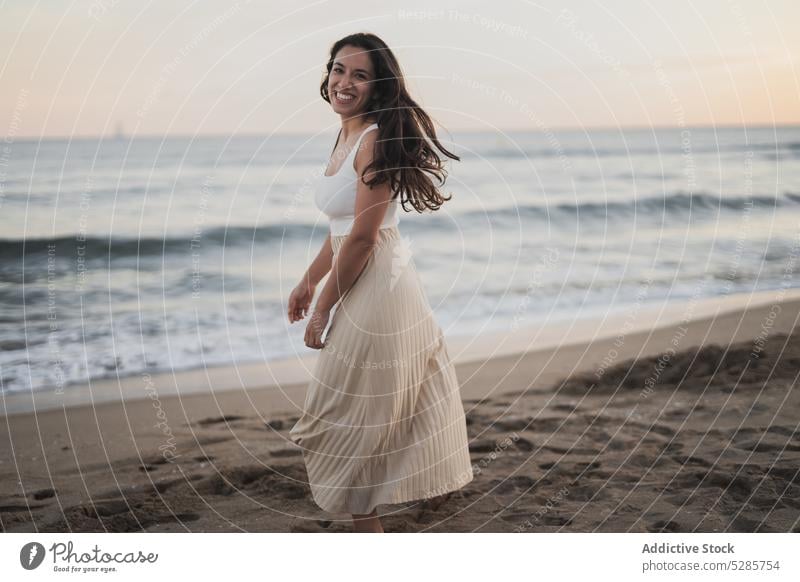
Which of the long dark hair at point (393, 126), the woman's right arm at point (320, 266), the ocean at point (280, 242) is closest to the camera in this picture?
the long dark hair at point (393, 126)

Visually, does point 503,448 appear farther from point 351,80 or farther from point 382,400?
point 351,80

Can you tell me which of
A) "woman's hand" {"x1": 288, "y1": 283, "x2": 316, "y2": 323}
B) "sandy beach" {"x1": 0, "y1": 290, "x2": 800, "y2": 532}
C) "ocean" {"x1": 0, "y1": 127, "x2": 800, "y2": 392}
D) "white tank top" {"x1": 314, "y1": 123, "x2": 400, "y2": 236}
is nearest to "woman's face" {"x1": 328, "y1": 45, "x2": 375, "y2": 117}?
"white tank top" {"x1": 314, "y1": 123, "x2": 400, "y2": 236}

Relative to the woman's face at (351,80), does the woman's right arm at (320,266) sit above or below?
below

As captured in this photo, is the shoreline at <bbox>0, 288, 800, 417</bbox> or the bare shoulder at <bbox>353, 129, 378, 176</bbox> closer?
the bare shoulder at <bbox>353, 129, 378, 176</bbox>

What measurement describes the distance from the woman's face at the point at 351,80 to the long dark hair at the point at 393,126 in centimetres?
2

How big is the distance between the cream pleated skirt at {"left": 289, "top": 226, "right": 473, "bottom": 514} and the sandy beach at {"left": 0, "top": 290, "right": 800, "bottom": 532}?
516 mm

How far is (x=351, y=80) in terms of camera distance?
3195 millimetres

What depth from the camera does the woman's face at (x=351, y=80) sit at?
10.4 feet

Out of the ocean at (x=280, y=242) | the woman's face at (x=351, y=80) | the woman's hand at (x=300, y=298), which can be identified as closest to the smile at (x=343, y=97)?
the woman's face at (x=351, y=80)

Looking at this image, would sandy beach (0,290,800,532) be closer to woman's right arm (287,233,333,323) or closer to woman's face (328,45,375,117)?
woman's right arm (287,233,333,323)

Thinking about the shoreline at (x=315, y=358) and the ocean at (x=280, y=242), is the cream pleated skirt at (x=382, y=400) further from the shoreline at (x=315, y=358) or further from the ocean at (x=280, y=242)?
the ocean at (x=280, y=242)

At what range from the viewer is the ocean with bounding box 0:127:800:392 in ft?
21.5

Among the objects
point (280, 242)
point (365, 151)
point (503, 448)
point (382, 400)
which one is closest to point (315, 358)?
point (503, 448)

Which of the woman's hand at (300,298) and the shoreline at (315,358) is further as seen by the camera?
the shoreline at (315,358)
